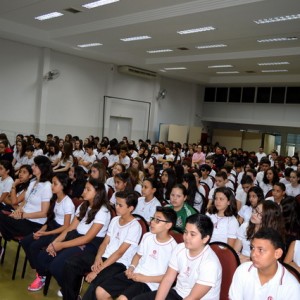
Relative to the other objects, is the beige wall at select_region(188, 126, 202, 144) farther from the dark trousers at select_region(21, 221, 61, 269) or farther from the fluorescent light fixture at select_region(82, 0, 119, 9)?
the dark trousers at select_region(21, 221, 61, 269)

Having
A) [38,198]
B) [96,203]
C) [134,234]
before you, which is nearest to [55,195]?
[38,198]

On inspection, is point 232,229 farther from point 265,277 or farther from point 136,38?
point 136,38

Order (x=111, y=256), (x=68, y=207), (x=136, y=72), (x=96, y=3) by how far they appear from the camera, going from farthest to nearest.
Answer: (x=136, y=72)
(x=96, y=3)
(x=68, y=207)
(x=111, y=256)

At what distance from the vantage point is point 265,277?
2182 mm

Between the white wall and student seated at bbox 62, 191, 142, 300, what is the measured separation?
10.5 m

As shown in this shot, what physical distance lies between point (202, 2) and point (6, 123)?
838cm

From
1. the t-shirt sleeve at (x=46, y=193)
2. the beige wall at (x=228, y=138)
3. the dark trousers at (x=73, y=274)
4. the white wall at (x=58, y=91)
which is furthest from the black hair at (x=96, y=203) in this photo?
the beige wall at (x=228, y=138)

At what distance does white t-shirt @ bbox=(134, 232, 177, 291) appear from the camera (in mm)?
2859

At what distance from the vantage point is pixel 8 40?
12438mm

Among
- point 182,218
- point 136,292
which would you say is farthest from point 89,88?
point 136,292

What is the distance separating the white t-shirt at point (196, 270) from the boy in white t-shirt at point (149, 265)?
0.24 meters

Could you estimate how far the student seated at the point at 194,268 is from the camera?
2.41m

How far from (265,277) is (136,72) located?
1451 centimetres

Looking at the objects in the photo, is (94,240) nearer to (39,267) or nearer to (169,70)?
(39,267)
